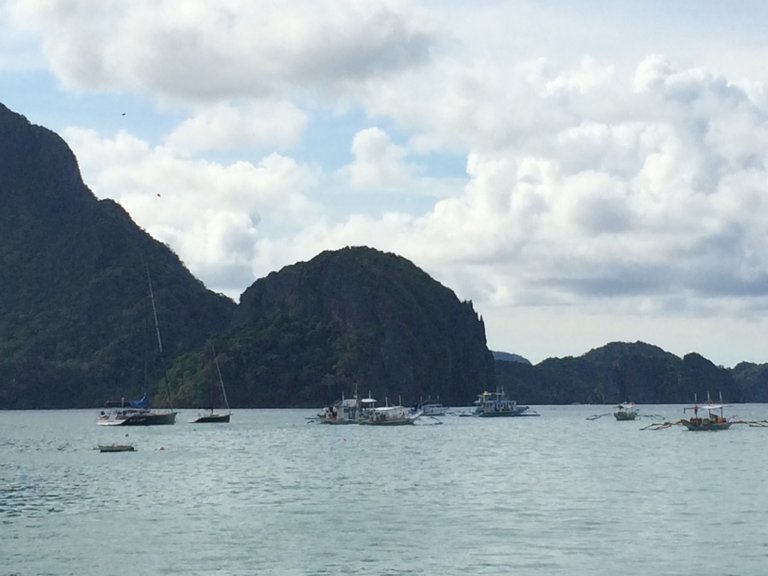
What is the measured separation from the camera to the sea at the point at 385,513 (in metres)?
52.7

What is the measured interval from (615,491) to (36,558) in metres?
44.9

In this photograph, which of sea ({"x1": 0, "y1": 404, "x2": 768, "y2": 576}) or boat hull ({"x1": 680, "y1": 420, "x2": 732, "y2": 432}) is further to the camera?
boat hull ({"x1": 680, "y1": 420, "x2": 732, "y2": 432})

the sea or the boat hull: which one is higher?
the boat hull

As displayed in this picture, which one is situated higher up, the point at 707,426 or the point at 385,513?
the point at 707,426

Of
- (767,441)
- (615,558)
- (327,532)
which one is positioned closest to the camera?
(615,558)

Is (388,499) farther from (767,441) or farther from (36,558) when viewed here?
(767,441)

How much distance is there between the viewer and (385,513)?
7094cm

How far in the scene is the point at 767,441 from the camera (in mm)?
165125

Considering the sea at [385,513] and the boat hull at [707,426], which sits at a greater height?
the boat hull at [707,426]

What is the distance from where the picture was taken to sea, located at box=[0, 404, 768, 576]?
52688 mm

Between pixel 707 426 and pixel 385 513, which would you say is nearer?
pixel 385 513

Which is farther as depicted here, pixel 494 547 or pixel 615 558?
pixel 494 547

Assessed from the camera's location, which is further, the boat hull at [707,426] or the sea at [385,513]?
the boat hull at [707,426]

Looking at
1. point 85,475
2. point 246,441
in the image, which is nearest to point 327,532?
point 85,475
